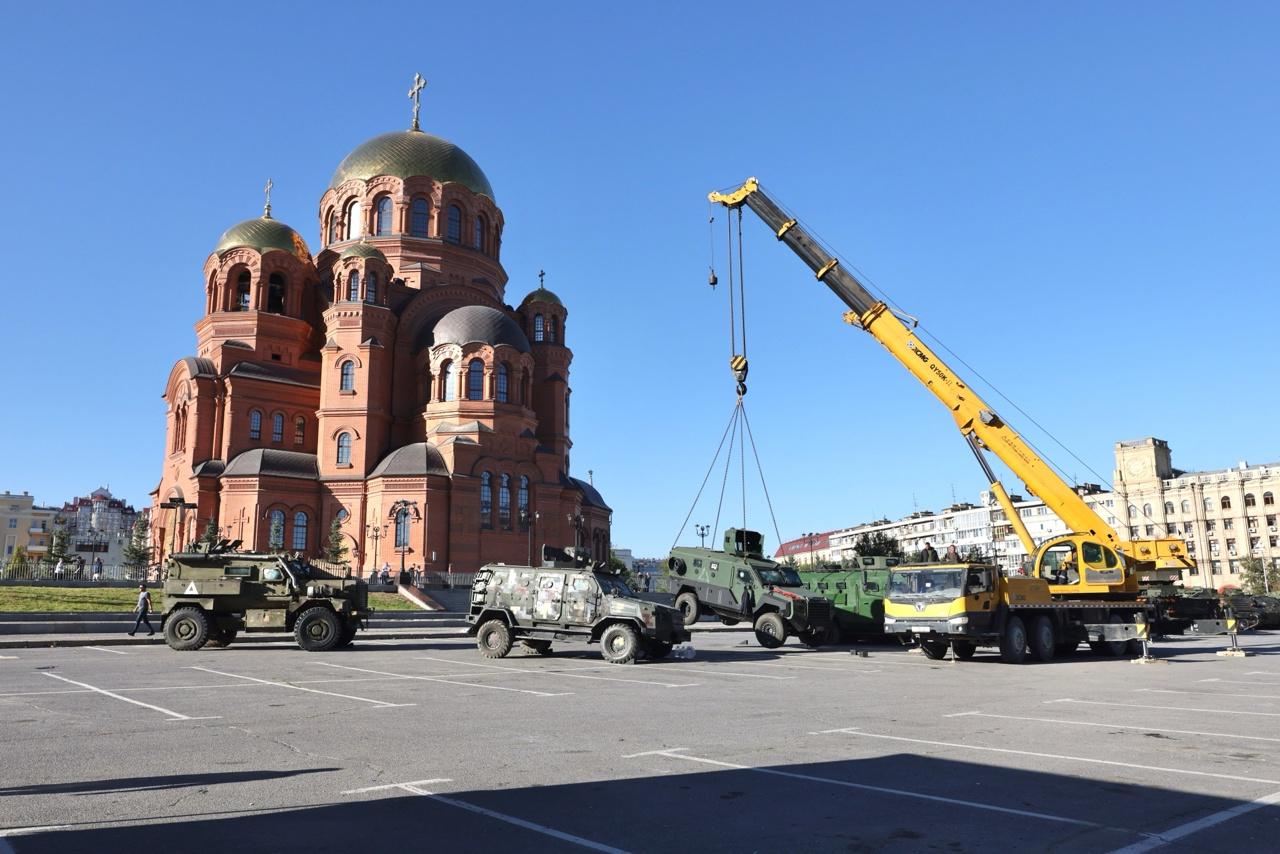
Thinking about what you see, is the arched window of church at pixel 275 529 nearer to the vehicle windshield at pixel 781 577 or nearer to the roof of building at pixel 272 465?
the roof of building at pixel 272 465

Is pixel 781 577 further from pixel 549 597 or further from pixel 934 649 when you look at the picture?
pixel 549 597

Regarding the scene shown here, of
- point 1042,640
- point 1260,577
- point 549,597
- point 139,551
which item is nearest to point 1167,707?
point 1042,640

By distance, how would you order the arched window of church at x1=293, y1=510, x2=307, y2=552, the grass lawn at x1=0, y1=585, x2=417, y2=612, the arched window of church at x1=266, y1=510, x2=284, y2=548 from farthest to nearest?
the arched window of church at x1=293, y1=510, x2=307, y2=552
the arched window of church at x1=266, y1=510, x2=284, y2=548
the grass lawn at x1=0, y1=585, x2=417, y2=612

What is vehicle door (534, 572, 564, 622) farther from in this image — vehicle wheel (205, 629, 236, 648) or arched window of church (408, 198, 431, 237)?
arched window of church (408, 198, 431, 237)

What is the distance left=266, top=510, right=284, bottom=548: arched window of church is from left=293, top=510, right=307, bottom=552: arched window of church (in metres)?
0.70

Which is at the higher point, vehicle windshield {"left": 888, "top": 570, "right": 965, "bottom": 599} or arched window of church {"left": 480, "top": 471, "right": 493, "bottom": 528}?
arched window of church {"left": 480, "top": 471, "right": 493, "bottom": 528}

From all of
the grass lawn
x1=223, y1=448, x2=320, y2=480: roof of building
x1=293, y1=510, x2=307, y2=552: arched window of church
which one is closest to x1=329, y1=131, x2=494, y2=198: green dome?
x1=223, y1=448, x2=320, y2=480: roof of building

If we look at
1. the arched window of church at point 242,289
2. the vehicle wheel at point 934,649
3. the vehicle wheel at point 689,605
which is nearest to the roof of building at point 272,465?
the arched window of church at point 242,289

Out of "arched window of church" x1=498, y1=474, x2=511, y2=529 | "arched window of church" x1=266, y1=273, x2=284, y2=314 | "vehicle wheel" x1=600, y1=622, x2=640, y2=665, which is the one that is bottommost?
"vehicle wheel" x1=600, y1=622, x2=640, y2=665

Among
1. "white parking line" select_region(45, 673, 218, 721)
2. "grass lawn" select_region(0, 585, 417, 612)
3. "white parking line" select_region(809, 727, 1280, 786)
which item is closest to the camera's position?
"white parking line" select_region(809, 727, 1280, 786)

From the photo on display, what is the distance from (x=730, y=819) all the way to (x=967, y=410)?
18382 millimetres

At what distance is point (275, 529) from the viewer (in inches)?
1666

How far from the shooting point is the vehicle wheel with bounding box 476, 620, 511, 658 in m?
18.3

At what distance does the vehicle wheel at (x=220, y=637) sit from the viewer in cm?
2003
